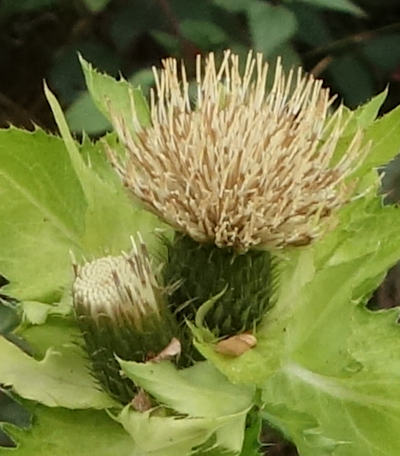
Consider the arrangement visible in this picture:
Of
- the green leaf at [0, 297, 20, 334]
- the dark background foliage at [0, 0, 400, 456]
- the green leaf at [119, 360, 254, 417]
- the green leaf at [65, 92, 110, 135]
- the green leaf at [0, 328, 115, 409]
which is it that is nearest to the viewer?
the green leaf at [119, 360, 254, 417]

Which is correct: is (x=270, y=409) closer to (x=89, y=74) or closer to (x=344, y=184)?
(x=344, y=184)

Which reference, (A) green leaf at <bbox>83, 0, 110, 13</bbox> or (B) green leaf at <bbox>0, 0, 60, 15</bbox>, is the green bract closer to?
(A) green leaf at <bbox>83, 0, 110, 13</bbox>

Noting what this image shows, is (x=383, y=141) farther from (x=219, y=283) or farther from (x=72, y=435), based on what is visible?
(x=72, y=435)

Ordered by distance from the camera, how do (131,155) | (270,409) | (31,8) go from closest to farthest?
(270,409) < (131,155) < (31,8)

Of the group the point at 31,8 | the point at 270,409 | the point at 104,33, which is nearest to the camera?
the point at 270,409

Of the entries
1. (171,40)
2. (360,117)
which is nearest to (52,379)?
(360,117)

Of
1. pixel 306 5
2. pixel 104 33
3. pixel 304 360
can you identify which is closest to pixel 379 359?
pixel 304 360

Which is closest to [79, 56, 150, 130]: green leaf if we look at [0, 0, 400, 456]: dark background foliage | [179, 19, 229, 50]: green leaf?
[0, 0, 400, 456]: dark background foliage
